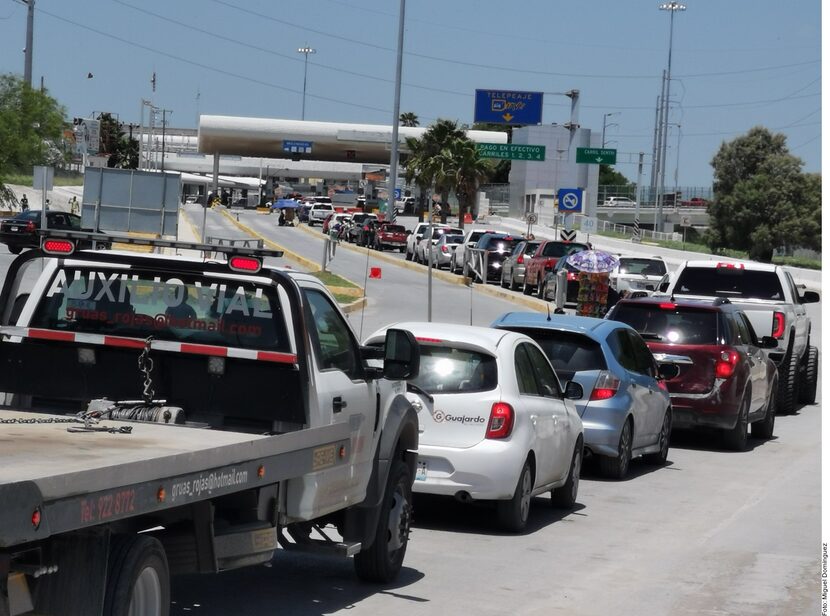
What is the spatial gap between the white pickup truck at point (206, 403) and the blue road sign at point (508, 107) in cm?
6648

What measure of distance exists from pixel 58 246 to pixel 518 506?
474cm

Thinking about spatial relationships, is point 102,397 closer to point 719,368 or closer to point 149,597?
point 149,597

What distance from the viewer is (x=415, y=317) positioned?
35.5 m

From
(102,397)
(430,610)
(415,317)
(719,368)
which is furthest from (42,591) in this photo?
(415,317)

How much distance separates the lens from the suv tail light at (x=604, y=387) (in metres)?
13.6

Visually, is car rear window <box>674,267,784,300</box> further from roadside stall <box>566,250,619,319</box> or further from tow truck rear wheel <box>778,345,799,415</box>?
roadside stall <box>566,250,619,319</box>

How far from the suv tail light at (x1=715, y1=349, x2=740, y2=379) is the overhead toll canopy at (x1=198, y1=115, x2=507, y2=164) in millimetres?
Answer: 78461

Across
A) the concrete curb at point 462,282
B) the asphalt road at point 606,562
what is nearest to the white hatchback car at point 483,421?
the asphalt road at point 606,562

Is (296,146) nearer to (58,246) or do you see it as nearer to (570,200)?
(570,200)

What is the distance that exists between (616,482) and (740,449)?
361 cm

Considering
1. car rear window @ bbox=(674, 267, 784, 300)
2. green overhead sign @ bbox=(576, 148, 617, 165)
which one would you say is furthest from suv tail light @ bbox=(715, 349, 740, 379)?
green overhead sign @ bbox=(576, 148, 617, 165)

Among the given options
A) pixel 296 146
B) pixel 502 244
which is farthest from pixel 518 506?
pixel 296 146

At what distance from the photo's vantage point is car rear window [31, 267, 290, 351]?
7246mm

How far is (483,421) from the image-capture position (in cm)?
1052
